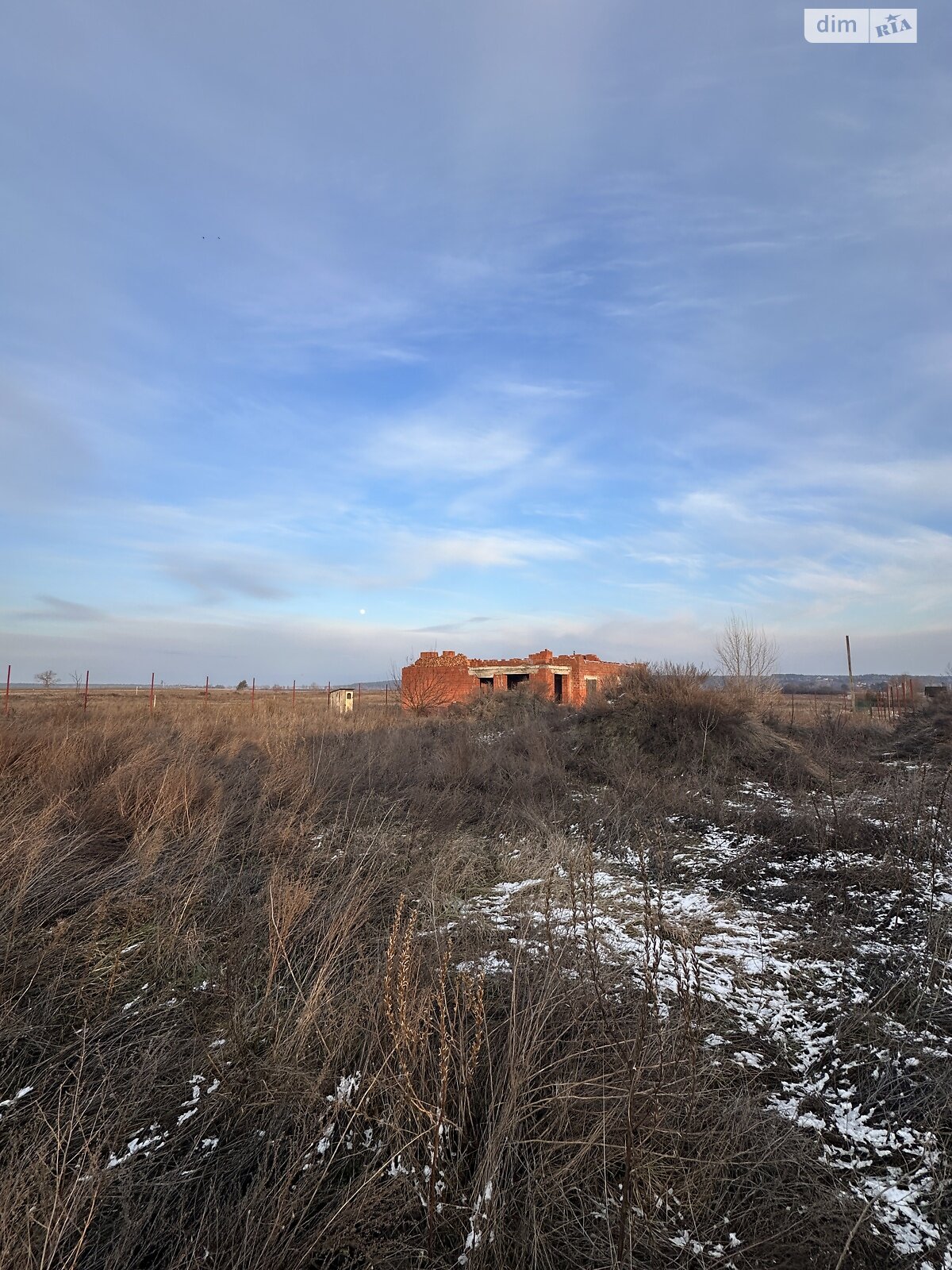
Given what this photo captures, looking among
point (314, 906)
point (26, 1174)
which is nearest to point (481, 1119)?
point (26, 1174)

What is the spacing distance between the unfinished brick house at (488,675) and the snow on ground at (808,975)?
1985 centimetres

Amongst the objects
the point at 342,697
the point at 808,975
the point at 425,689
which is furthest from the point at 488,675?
the point at 808,975

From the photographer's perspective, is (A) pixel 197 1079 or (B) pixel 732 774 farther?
(B) pixel 732 774

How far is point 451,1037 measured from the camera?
68.1 inches

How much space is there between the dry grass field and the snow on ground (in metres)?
0.02

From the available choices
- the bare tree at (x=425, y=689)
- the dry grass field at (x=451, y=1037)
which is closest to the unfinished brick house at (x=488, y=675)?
the bare tree at (x=425, y=689)

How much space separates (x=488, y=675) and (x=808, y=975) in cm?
2567

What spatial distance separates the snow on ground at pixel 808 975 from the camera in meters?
2.01

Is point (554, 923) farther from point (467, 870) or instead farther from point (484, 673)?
point (484, 673)

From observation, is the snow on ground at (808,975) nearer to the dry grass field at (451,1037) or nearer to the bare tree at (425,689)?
the dry grass field at (451,1037)

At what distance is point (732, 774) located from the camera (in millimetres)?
8633

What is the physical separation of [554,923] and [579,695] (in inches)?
1015

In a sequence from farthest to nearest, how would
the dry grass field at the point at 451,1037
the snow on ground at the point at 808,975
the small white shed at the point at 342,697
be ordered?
the small white shed at the point at 342,697 < the snow on ground at the point at 808,975 < the dry grass field at the point at 451,1037

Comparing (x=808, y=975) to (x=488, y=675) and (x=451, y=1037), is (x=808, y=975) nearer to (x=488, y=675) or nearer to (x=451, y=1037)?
(x=451, y=1037)
